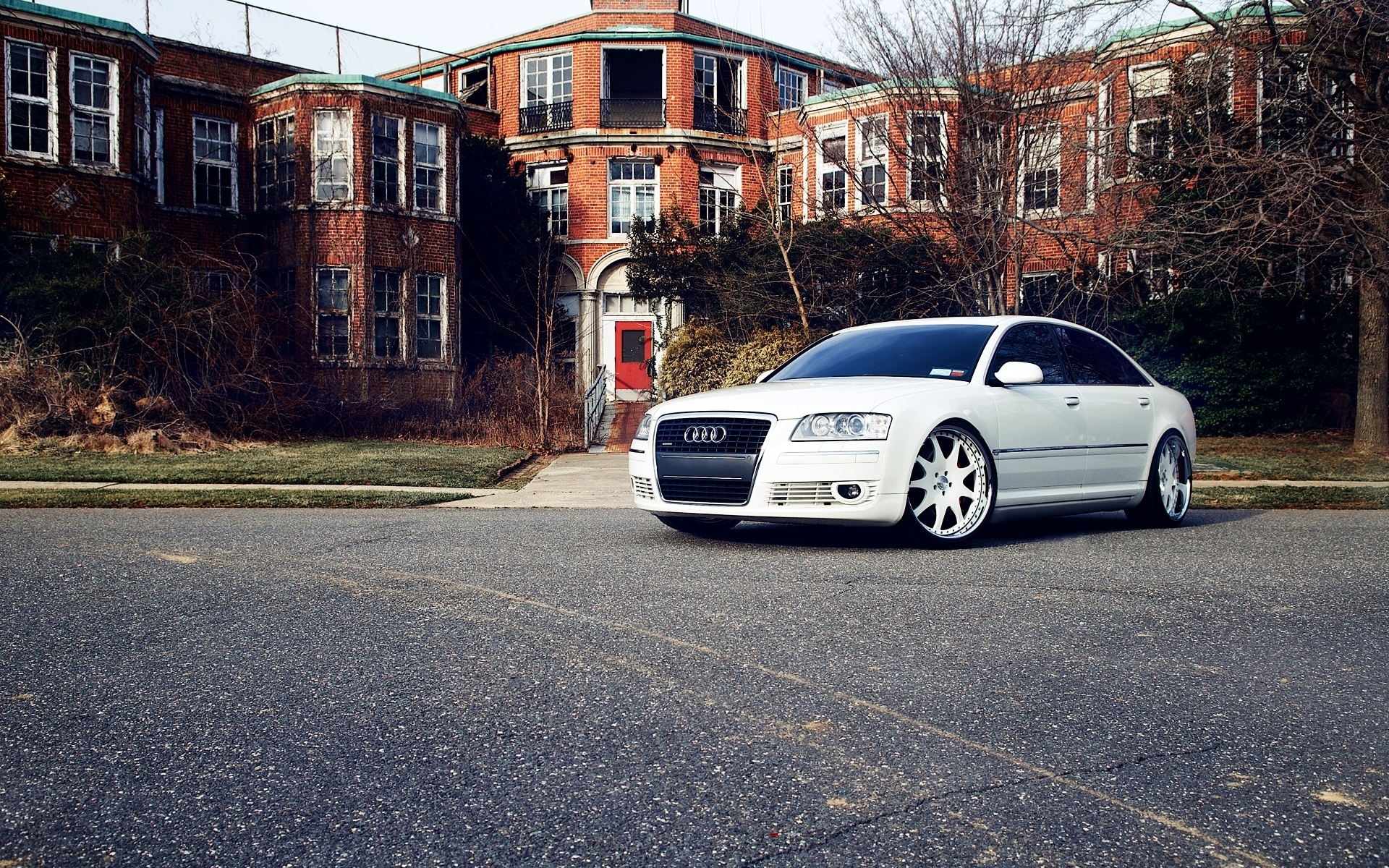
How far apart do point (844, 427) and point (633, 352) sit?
28777mm

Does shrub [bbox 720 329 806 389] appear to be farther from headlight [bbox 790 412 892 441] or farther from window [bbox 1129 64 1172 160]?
headlight [bbox 790 412 892 441]

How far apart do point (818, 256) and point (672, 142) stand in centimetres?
1288

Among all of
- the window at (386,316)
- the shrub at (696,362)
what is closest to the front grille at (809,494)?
the shrub at (696,362)

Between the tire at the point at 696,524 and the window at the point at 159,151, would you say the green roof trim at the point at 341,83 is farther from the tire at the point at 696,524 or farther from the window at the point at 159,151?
the tire at the point at 696,524

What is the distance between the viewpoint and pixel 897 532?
8.05 meters

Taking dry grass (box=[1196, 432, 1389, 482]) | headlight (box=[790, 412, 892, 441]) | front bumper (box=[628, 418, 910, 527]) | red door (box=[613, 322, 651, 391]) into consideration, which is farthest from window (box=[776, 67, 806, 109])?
front bumper (box=[628, 418, 910, 527])

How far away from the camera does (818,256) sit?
2405 centimetres

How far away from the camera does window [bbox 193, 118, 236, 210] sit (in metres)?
28.5

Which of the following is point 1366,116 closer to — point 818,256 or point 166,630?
point 818,256

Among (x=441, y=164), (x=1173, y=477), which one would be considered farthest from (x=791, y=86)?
(x=1173, y=477)

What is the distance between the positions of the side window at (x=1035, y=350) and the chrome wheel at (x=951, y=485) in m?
0.97

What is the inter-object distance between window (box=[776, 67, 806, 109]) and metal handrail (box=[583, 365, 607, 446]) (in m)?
12.7

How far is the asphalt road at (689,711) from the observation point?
9.81 ft

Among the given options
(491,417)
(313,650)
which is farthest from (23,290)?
(313,650)
